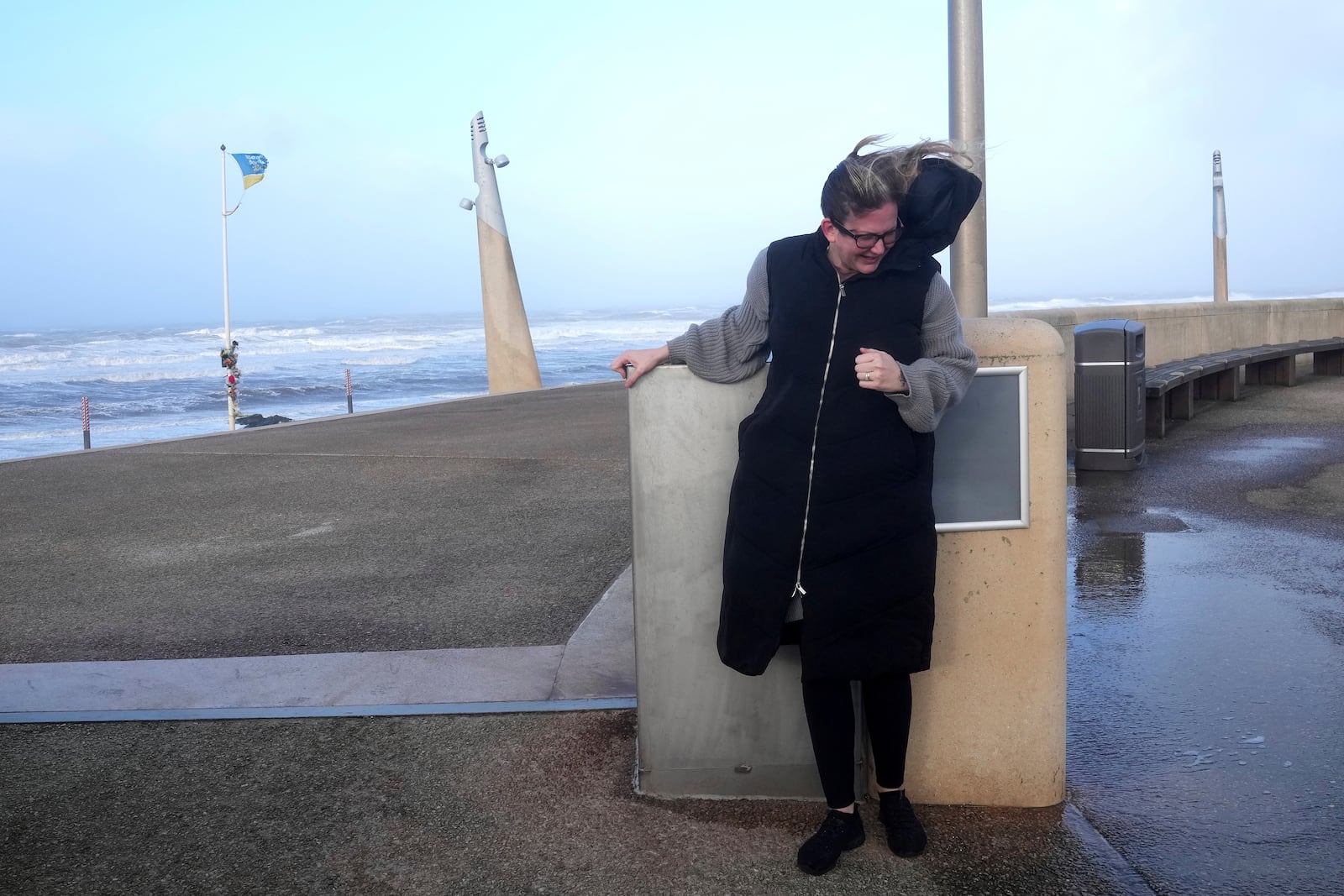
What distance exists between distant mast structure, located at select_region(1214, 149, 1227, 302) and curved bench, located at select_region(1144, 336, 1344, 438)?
1051 cm

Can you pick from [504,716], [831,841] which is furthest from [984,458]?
[504,716]

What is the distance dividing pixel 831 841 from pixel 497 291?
2280 centimetres

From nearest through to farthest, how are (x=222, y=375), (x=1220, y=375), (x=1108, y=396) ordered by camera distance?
(x=1108, y=396), (x=1220, y=375), (x=222, y=375)

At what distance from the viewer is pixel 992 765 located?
328cm

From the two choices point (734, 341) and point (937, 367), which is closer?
point (937, 367)

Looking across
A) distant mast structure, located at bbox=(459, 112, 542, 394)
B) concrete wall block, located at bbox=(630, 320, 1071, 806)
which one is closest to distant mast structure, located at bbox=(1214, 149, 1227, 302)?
distant mast structure, located at bbox=(459, 112, 542, 394)

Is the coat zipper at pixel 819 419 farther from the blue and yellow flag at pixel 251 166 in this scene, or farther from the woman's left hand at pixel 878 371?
the blue and yellow flag at pixel 251 166

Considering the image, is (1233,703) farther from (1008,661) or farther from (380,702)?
(380,702)

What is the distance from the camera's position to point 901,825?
9.94 ft

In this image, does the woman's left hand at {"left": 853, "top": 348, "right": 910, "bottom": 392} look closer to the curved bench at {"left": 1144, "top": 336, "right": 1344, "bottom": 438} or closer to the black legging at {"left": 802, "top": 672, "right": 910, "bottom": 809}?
the black legging at {"left": 802, "top": 672, "right": 910, "bottom": 809}

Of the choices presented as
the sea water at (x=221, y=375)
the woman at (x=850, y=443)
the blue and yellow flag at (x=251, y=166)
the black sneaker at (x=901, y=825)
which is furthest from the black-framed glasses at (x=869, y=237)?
the blue and yellow flag at (x=251, y=166)

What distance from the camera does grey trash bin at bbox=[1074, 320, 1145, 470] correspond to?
348 inches

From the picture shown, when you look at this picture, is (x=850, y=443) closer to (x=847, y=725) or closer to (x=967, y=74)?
(x=847, y=725)

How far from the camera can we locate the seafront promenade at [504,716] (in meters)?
2.96
